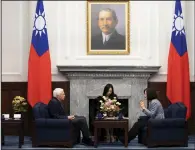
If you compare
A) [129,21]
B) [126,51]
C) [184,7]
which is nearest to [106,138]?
[126,51]

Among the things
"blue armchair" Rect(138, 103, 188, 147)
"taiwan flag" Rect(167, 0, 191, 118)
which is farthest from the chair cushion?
"taiwan flag" Rect(167, 0, 191, 118)

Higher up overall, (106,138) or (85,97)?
(85,97)

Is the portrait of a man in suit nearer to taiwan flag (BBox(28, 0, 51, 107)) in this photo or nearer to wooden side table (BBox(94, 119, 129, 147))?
taiwan flag (BBox(28, 0, 51, 107))

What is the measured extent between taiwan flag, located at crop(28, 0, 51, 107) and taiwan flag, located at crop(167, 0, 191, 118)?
262cm

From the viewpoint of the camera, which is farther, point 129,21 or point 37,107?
point 129,21

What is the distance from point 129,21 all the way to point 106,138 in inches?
112

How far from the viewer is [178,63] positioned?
7.95 metres

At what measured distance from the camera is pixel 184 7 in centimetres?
835

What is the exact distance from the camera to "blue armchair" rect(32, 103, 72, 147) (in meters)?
6.11

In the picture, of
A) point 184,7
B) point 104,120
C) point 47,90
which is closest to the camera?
point 104,120

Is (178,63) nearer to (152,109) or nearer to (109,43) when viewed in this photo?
(109,43)

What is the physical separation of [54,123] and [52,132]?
0.19m

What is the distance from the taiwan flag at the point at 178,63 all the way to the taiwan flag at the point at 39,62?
8.61 ft

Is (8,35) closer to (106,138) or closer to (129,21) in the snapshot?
(129,21)
